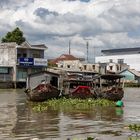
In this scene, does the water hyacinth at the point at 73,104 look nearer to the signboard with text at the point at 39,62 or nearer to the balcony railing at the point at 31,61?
the balcony railing at the point at 31,61

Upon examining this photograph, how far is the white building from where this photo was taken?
110562 mm

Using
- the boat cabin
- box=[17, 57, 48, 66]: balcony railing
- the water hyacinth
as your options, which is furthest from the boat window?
box=[17, 57, 48, 66]: balcony railing

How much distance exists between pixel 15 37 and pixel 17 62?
7.28m

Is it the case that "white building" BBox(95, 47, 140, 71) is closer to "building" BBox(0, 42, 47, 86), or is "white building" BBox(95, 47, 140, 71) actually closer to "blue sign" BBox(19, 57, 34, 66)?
"building" BBox(0, 42, 47, 86)

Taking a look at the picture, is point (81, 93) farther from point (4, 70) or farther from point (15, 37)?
point (15, 37)

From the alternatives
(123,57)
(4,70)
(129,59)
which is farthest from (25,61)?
(123,57)

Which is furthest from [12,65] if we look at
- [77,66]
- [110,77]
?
[110,77]

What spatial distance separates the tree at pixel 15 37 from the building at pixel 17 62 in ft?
10.4

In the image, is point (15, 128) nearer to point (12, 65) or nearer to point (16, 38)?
point (12, 65)

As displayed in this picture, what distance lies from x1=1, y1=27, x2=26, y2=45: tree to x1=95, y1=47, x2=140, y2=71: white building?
133ft

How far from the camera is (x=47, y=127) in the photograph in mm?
17734

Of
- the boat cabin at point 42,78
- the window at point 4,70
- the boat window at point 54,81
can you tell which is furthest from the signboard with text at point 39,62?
the boat window at point 54,81

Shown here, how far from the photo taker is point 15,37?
74.6 metres

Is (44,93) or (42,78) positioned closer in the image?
(44,93)
